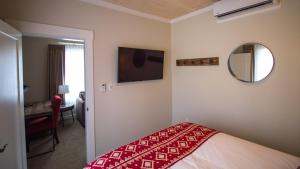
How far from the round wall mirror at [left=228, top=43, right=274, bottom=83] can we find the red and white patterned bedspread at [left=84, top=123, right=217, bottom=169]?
0.95 m

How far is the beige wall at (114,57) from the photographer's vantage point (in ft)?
6.42

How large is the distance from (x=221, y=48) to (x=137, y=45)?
137 cm

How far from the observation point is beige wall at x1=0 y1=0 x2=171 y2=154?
1.96 m

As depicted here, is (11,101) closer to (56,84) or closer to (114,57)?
(114,57)

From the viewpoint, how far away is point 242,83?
230 cm

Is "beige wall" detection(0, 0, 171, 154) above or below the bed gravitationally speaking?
above

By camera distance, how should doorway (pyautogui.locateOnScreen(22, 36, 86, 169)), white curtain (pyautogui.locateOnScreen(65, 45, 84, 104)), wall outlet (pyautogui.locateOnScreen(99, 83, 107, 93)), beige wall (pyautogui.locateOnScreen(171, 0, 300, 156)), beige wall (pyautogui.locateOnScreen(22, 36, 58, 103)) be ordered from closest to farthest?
beige wall (pyautogui.locateOnScreen(171, 0, 300, 156))
wall outlet (pyautogui.locateOnScreen(99, 83, 107, 93))
doorway (pyautogui.locateOnScreen(22, 36, 86, 169))
beige wall (pyautogui.locateOnScreen(22, 36, 58, 103))
white curtain (pyautogui.locateOnScreen(65, 45, 84, 104))

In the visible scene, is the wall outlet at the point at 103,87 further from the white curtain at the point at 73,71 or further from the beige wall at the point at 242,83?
the white curtain at the point at 73,71

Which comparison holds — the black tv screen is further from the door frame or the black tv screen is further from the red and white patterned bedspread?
the red and white patterned bedspread

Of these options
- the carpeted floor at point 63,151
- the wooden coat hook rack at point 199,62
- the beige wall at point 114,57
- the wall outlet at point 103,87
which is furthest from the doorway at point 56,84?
the wooden coat hook rack at point 199,62

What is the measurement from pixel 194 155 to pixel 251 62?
1.52 meters

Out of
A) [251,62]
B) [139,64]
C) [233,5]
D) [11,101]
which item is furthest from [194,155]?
[233,5]

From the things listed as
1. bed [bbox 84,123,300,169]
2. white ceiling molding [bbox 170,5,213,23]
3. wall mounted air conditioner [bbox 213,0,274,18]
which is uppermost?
white ceiling molding [bbox 170,5,213,23]

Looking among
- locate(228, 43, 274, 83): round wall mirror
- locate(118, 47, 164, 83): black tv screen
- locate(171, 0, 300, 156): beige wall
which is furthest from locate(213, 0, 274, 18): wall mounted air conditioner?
locate(118, 47, 164, 83): black tv screen
